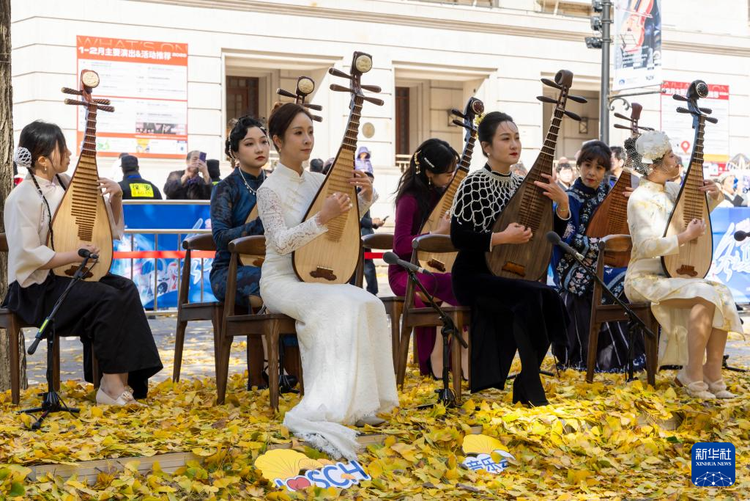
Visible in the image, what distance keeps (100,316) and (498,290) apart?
215cm

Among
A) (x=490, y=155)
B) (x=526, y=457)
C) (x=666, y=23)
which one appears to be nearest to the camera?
(x=526, y=457)

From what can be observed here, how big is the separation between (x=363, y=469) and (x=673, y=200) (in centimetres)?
319

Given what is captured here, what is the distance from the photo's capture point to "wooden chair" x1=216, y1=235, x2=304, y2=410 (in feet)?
19.4

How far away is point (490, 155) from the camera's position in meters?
6.60

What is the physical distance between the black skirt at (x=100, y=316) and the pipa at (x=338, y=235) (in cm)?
97

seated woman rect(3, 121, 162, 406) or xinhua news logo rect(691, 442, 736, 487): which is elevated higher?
seated woman rect(3, 121, 162, 406)

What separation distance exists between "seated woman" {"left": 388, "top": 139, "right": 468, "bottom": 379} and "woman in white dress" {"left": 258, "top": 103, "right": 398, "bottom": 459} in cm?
137

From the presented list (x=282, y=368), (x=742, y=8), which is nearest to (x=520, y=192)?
(x=282, y=368)

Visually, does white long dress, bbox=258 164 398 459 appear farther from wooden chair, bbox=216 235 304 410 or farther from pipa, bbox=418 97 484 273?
pipa, bbox=418 97 484 273

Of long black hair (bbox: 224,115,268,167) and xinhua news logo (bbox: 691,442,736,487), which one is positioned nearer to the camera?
xinhua news logo (bbox: 691,442,736,487)

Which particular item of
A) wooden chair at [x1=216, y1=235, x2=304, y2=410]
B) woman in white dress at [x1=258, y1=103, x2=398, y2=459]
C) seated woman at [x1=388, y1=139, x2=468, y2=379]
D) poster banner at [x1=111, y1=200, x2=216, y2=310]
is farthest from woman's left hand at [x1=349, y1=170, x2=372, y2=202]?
poster banner at [x1=111, y1=200, x2=216, y2=310]

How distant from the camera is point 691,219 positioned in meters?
7.15

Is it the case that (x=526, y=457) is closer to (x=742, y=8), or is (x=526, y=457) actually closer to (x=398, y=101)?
(x=398, y=101)

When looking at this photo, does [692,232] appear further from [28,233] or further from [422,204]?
[28,233]
